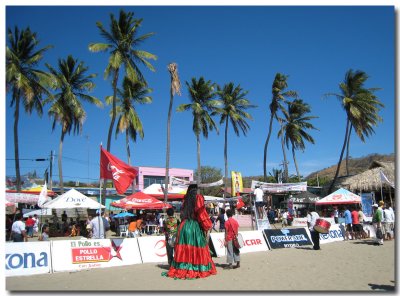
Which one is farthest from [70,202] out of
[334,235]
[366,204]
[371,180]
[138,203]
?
[371,180]

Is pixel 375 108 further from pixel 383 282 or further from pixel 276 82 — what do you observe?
pixel 383 282

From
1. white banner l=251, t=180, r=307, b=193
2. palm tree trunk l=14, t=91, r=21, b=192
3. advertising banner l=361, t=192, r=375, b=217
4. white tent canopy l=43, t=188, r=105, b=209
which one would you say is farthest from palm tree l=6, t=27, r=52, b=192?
advertising banner l=361, t=192, r=375, b=217

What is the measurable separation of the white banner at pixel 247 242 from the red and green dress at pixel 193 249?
4473 millimetres

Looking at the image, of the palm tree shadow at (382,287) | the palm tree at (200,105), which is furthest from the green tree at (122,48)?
the palm tree shadow at (382,287)

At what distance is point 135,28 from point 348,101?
2067 centimetres

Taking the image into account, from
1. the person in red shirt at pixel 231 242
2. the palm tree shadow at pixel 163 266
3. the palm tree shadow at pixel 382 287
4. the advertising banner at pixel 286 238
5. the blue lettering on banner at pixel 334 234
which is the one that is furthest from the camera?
Result: the blue lettering on banner at pixel 334 234

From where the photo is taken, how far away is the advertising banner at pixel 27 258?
30.4 feet

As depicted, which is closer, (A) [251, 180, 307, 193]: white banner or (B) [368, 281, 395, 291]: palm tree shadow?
(B) [368, 281, 395, 291]: palm tree shadow

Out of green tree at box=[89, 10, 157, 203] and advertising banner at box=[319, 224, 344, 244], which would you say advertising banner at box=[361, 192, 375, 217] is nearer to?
advertising banner at box=[319, 224, 344, 244]

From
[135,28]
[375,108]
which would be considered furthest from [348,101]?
[135,28]

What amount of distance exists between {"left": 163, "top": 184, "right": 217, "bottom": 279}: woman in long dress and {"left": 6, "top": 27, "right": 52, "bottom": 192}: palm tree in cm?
1793

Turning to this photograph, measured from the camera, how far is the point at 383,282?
8023 millimetres

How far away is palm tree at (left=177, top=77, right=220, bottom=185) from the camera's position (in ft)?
121

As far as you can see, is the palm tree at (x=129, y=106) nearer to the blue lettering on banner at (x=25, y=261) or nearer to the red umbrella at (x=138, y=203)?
the red umbrella at (x=138, y=203)
